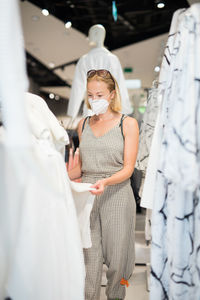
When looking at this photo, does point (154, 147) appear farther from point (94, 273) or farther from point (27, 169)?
point (94, 273)

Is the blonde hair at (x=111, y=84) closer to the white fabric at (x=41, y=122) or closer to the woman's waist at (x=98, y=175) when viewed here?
the woman's waist at (x=98, y=175)

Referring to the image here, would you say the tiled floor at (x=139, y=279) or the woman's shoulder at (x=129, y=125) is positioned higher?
the woman's shoulder at (x=129, y=125)

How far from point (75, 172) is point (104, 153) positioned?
0.32 metres

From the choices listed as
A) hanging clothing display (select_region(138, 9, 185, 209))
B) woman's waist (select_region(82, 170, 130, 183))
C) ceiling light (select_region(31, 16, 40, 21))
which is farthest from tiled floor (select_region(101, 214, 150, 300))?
ceiling light (select_region(31, 16, 40, 21))

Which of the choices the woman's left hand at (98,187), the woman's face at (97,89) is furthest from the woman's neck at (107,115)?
the woman's left hand at (98,187)

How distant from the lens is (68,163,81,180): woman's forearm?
7.09 feet

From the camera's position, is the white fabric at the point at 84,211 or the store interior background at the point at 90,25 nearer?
the white fabric at the point at 84,211

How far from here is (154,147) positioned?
1.47 metres

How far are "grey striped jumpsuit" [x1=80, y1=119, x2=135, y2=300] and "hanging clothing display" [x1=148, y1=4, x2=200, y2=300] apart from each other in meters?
0.58

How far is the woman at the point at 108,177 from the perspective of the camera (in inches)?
77.4

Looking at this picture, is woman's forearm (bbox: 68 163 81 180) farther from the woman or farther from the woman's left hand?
the woman's left hand

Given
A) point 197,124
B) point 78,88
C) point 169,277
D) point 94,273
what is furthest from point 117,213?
point 78,88

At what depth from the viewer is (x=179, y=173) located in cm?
115

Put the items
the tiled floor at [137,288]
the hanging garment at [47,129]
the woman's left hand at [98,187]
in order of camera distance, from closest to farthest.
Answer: the hanging garment at [47,129] → the woman's left hand at [98,187] → the tiled floor at [137,288]
